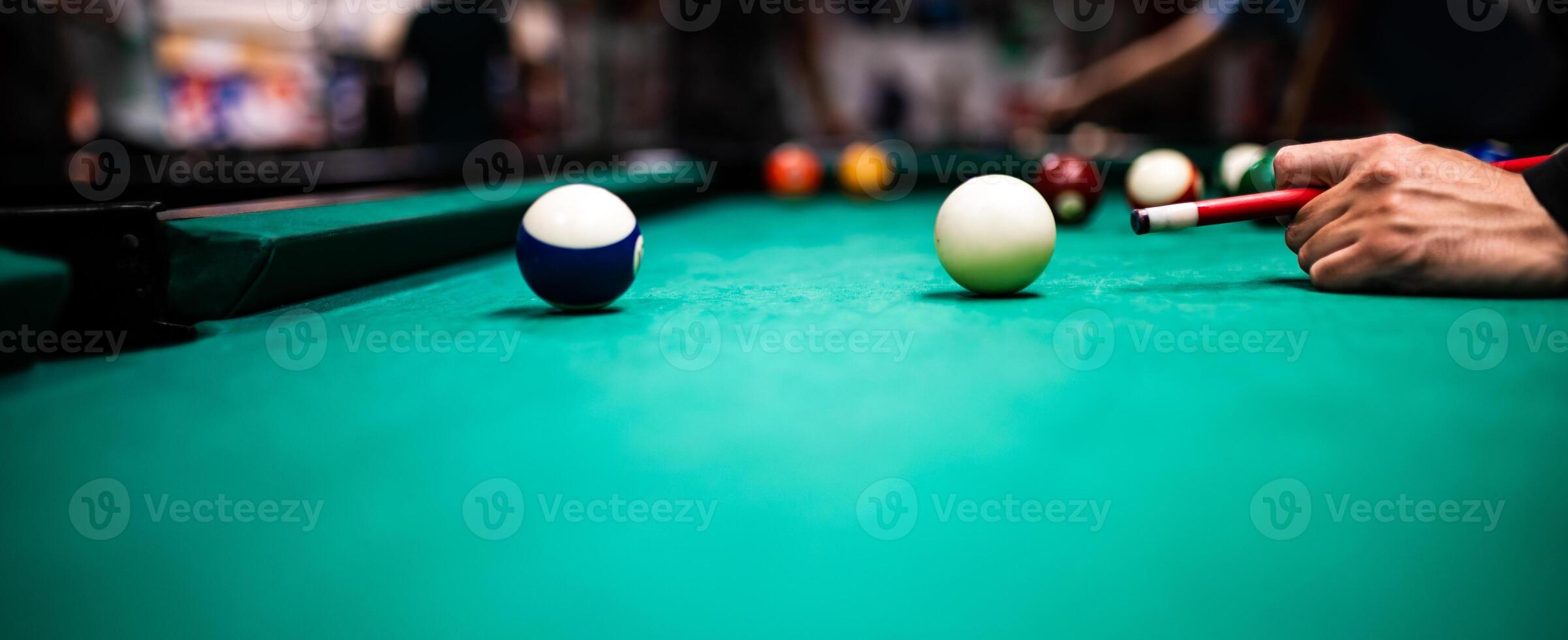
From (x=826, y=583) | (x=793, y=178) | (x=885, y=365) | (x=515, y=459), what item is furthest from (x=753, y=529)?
(x=793, y=178)

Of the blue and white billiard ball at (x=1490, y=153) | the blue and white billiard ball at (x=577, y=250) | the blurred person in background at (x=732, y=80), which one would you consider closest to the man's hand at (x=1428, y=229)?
the blue and white billiard ball at (x=1490, y=153)

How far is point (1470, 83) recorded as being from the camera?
5320 mm

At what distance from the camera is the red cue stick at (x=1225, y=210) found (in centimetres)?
193

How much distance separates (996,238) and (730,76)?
17.1 feet

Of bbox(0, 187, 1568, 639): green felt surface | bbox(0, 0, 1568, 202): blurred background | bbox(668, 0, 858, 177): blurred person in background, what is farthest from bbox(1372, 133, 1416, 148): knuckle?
bbox(668, 0, 858, 177): blurred person in background

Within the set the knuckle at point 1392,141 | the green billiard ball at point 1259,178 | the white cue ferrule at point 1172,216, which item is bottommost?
the green billiard ball at point 1259,178

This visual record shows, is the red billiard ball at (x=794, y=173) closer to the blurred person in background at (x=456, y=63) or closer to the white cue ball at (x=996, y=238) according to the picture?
the blurred person in background at (x=456, y=63)

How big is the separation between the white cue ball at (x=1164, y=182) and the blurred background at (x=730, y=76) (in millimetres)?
1628

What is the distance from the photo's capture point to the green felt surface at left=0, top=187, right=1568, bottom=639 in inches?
35.1

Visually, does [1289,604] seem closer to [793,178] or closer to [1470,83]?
[793,178]

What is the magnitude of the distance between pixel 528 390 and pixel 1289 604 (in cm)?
82

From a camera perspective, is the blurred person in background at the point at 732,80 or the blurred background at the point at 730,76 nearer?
the blurred background at the point at 730,76

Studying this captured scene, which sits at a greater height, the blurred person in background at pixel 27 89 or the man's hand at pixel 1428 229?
the man's hand at pixel 1428 229

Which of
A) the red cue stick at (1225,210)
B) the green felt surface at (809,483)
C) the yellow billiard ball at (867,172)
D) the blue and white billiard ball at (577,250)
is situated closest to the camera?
the green felt surface at (809,483)
